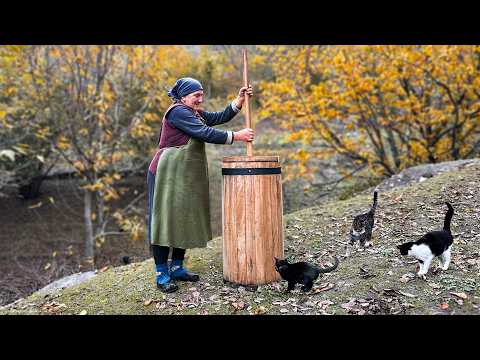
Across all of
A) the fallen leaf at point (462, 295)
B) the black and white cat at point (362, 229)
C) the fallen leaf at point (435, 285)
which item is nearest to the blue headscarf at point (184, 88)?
the black and white cat at point (362, 229)

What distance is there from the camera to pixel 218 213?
10.1 m

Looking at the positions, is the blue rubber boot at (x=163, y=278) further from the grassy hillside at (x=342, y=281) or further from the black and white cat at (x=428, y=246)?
the black and white cat at (x=428, y=246)

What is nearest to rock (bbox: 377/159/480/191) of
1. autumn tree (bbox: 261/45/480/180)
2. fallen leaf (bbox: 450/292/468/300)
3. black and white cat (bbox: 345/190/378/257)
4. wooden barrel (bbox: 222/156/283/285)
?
autumn tree (bbox: 261/45/480/180)

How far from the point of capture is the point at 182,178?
4.11 meters

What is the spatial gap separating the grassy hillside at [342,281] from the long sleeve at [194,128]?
1.52 m

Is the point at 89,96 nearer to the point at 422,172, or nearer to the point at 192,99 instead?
the point at 192,99

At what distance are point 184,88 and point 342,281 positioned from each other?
2501mm

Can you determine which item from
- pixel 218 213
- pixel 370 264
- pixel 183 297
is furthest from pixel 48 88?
pixel 370 264

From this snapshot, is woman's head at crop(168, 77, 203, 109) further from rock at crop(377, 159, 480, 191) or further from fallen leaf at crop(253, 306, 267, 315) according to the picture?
rock at crop(377, 159, 480, 191)

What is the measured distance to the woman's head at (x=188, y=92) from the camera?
13.7 ft

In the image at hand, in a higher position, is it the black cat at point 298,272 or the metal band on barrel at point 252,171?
the metal band on barrel at point 252,171

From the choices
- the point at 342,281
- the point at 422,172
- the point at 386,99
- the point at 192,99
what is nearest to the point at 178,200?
the point at 192,99

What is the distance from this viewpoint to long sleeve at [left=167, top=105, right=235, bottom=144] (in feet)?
13.1

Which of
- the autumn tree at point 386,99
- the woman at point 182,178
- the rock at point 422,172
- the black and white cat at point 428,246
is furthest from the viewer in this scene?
the autumn tree at point 386,99
